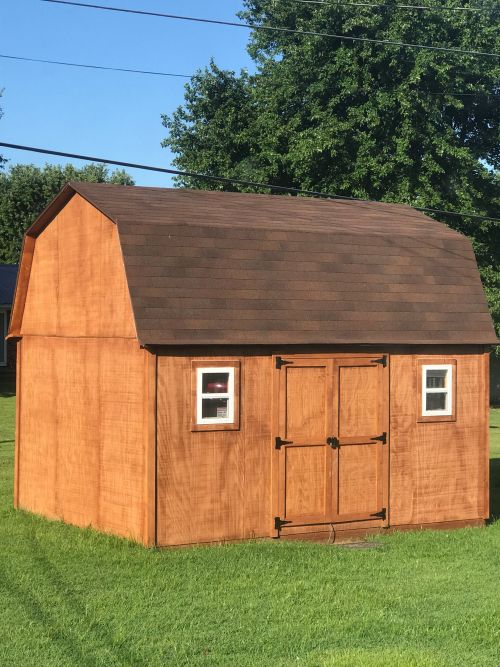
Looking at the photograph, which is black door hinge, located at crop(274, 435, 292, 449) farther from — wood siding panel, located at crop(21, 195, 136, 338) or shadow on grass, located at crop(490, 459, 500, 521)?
shadow on grass, located at crop(490, 459, 500, 521)

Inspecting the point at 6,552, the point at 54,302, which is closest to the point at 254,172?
the point at 54,302

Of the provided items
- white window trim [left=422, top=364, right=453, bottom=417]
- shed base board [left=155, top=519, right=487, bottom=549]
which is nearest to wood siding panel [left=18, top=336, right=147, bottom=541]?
shed base board [left=155, top=519, right=487, bottom=549]

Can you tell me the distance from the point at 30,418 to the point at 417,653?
787 centimetres

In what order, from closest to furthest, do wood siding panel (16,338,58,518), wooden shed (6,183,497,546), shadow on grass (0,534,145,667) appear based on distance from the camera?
shadow on grass (0,534,145,667), wooden shed (6,183,497,546), wood siding panel (16,338,58,518)

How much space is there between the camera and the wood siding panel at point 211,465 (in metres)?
10.9

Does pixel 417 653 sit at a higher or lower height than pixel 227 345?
lower

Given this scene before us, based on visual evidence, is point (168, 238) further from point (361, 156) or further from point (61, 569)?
point (361, 156)

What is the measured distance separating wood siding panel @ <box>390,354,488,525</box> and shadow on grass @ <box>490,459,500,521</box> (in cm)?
126

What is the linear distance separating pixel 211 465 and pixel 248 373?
3.82 ft

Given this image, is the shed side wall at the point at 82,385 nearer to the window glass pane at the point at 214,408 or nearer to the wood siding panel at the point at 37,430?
the wood siding panel at the point at 37,430

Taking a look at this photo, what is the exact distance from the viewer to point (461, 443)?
41.3ft

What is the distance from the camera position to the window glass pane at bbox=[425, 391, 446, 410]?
40.9 ft

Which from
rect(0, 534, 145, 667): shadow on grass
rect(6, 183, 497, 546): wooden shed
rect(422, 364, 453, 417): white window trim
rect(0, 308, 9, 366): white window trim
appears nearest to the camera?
rect(0, 534, 145, 667): shadow on grass

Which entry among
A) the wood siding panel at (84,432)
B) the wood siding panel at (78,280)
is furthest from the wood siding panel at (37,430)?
the wood siding panel at (78,280)
